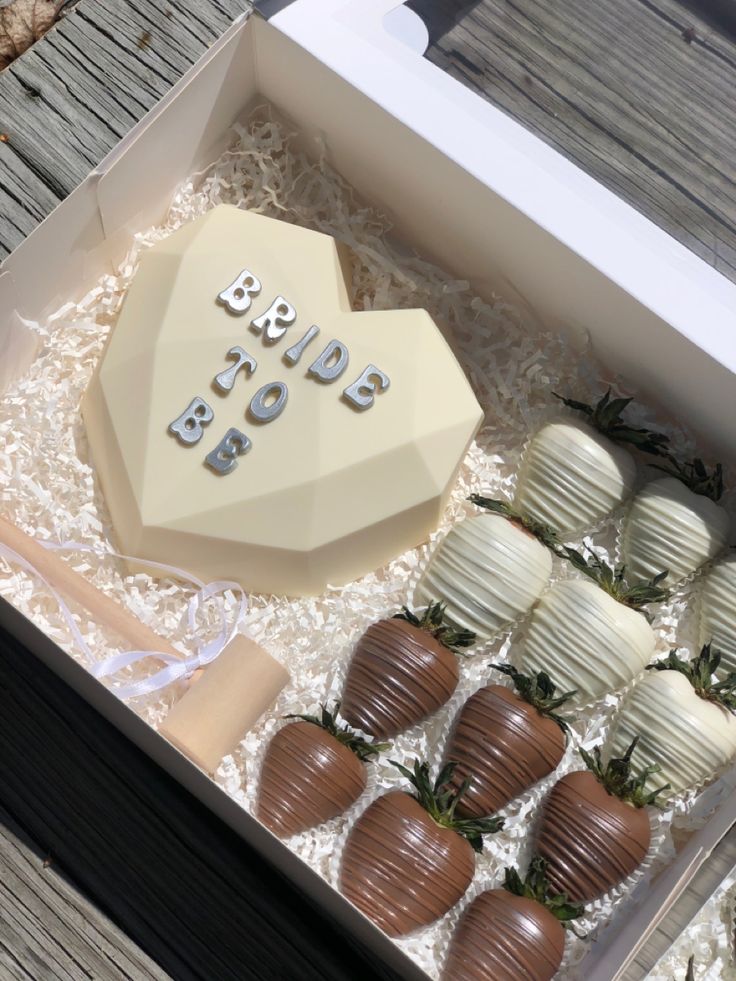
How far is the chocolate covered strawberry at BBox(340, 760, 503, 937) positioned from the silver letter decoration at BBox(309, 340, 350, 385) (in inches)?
14.9

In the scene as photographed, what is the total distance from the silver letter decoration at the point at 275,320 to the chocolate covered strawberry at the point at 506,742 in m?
0.40

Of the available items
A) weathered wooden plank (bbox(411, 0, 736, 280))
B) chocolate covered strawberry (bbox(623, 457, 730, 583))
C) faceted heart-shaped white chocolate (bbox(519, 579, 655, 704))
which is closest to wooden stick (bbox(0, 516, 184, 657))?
faceted heart-shaped white chocolate (bbox(519, 579, 655, 704))

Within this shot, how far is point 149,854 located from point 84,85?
80cm

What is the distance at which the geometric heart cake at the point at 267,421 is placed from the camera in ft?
3.41

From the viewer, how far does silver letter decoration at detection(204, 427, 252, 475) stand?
1.03m

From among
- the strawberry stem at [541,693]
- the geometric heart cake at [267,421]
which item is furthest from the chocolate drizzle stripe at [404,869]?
the geometric heart cake at [267,421]

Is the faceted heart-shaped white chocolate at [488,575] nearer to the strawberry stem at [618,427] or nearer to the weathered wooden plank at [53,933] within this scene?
the strawberry stem at [618,427]

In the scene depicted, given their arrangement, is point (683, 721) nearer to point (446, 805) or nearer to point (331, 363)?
point (446, 805)

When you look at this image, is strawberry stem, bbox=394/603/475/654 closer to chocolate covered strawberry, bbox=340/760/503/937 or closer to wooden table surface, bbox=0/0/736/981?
chocolate covered strawberry, bbox=340/760/503/937

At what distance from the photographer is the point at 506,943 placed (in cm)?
92

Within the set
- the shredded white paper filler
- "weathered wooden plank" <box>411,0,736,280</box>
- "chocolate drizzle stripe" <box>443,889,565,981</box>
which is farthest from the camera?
"weathered wooden plank" <box>411,0,736,280</box>

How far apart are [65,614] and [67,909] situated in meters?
0.28

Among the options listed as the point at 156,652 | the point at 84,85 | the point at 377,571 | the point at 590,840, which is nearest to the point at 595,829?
the point at 590,840

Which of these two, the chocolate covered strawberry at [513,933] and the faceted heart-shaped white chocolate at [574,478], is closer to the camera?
the chocolate covered strawberry at [513,933]
